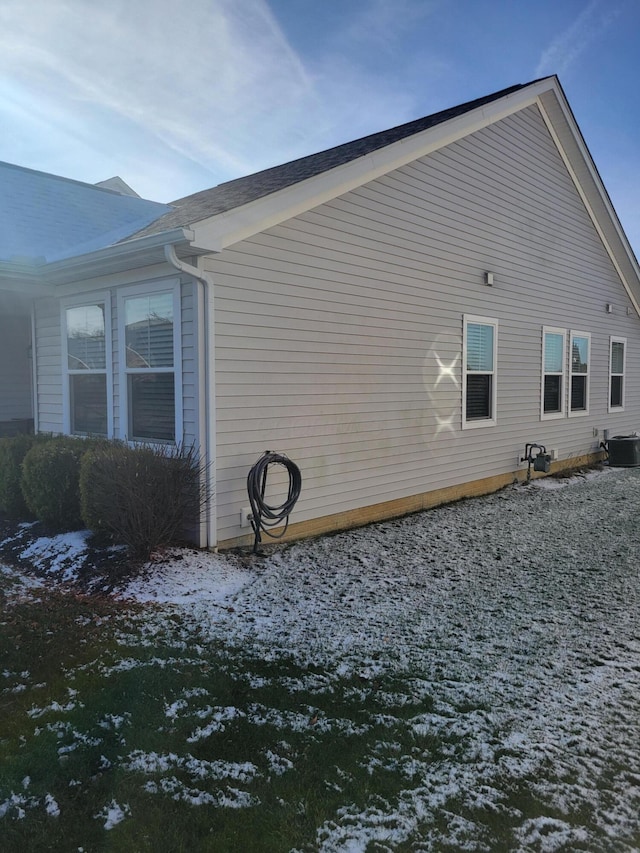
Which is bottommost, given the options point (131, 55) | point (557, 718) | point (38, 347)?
point (557, 718)

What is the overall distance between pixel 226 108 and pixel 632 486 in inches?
382

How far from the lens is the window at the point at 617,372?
13148 mm

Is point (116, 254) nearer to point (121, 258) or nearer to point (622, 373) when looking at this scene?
point (121, 258)

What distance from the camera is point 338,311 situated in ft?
22.0

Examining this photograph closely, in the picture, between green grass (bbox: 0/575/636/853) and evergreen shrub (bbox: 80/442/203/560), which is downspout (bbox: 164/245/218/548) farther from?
green grass (bbox: 0/575/636/853)

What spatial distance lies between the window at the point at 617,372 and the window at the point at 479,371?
17.5 ft

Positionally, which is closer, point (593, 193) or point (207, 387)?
point (207, 387)

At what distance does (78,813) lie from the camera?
2.28 metres

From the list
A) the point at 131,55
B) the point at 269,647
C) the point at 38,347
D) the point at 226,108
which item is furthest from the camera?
the point at 226,108

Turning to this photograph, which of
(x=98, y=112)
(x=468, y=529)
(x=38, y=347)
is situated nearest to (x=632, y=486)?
(x=468, y=529)

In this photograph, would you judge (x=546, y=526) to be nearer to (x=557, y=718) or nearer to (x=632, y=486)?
(x=632, y=486)

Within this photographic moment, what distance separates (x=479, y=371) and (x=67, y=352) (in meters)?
5.75

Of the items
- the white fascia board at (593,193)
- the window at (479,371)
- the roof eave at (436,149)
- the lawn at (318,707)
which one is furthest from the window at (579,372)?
the lawn at (318,707)

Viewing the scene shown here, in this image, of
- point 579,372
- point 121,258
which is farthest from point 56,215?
A: point 579,372
